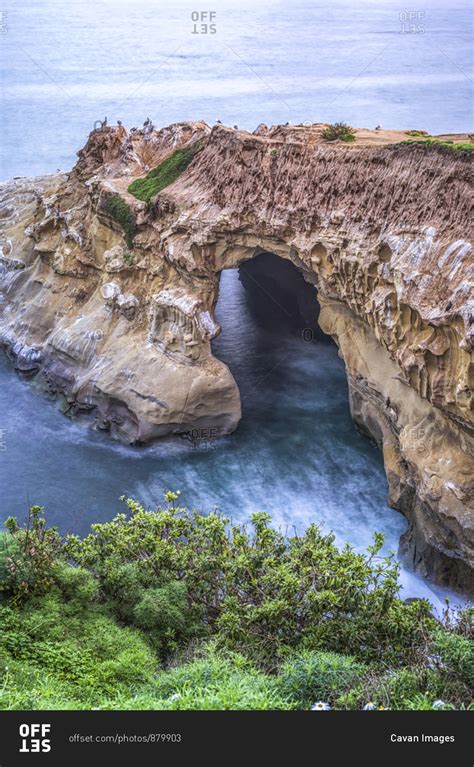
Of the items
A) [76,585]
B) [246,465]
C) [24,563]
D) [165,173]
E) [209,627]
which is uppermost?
[165,173]

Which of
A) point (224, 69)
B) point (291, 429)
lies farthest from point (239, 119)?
point (291, 429)

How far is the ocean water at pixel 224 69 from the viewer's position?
6325 cm

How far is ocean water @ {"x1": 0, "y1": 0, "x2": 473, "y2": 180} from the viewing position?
63.2 m

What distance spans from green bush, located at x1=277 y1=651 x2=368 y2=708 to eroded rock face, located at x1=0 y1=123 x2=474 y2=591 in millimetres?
9458

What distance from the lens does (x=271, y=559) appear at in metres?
20.0

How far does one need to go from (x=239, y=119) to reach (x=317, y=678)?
175 feet

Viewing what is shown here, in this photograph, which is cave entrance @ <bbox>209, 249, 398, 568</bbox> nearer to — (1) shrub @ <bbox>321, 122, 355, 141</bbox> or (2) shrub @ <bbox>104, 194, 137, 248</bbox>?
(2) shrub @ <bbox>104, 194, 137, 248</bbox>

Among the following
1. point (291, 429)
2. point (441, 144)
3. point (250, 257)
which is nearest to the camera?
point (441, 144)

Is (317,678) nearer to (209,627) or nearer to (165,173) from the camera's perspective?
(209,627)

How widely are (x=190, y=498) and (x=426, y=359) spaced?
34.0ft

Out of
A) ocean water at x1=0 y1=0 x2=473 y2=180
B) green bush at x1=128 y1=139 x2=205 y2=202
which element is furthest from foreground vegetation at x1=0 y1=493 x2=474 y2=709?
ocean water at x1=0 y1=0 x2=473 y2=180

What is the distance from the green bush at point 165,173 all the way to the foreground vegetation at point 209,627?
17440 millimetres

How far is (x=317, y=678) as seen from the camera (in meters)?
15.7
